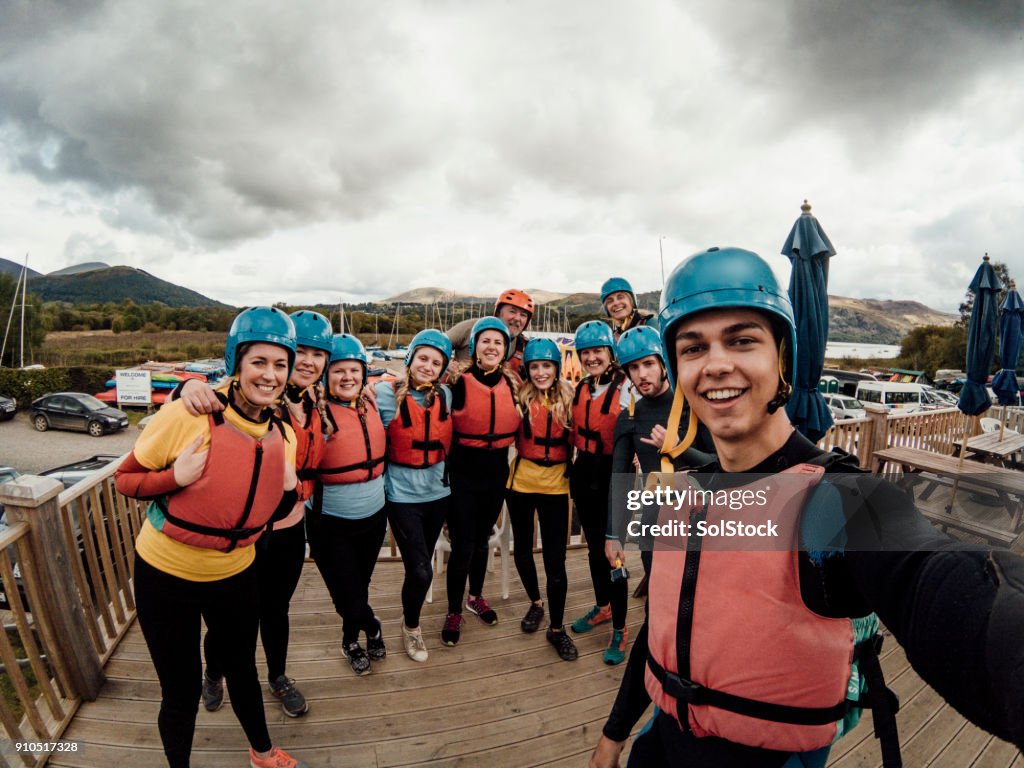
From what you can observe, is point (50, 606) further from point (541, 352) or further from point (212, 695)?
point (541, 352)

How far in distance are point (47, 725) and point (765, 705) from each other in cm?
392

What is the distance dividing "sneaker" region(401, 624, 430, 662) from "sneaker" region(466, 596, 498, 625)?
0.58 meters

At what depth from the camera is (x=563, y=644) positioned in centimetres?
347

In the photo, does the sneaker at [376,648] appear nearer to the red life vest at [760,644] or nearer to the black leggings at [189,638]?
the black leggings at [189,638]

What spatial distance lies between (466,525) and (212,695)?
192 centimetres

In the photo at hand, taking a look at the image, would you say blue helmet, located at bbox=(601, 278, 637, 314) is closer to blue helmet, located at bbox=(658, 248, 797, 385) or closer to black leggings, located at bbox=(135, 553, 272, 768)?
blue helmet, located at bbox=(658, 248, 797, 385)

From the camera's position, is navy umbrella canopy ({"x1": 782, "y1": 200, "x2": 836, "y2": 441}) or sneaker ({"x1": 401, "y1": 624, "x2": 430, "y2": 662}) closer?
navy umbrella canopy ({"x1": 782, "y1": 200, "x2": 836, "y2": 441})

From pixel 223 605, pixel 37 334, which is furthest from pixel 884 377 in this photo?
pixel 37 334

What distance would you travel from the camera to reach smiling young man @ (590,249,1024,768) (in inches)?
30.1

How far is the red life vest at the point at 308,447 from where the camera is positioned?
2.84 m

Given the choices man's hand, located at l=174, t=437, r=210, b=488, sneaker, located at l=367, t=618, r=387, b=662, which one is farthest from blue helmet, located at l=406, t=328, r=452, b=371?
sneaker, located at l=367, t=618, r=387, b=662

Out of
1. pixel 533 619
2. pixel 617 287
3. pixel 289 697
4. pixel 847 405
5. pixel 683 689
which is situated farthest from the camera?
pixel 847 405

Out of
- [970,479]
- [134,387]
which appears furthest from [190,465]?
[134,387]

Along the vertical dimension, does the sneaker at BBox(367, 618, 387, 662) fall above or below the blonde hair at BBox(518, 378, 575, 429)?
below
